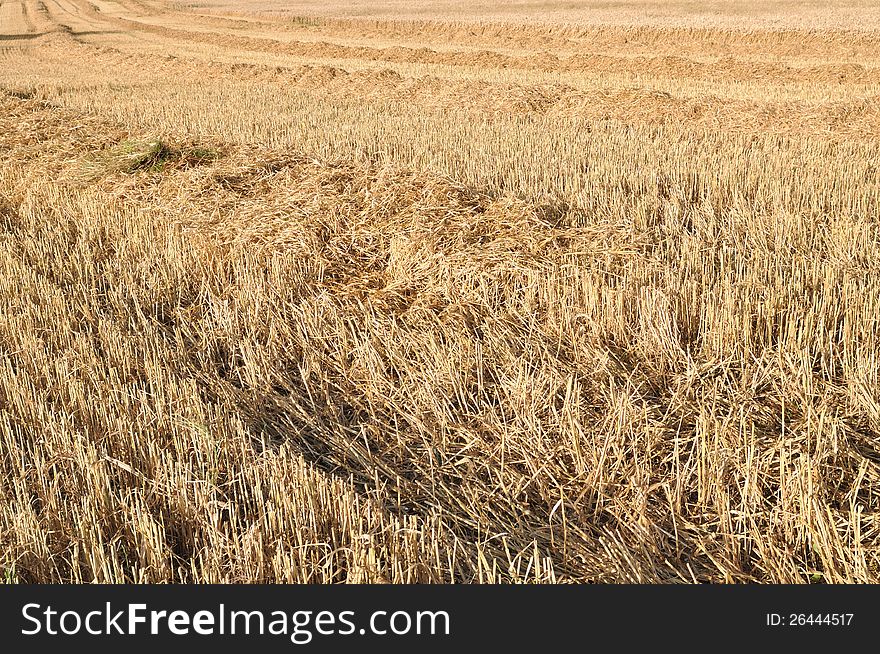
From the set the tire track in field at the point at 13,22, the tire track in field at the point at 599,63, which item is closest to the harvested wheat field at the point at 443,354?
the tire track in field at the point at 599,63

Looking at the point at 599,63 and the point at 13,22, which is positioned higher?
the point at 13,22

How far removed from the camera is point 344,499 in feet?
8.73

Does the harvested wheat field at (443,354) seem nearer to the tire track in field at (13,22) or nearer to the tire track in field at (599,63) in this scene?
the tire track in field at (599,63)

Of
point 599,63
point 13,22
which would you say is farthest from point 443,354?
point 13,22

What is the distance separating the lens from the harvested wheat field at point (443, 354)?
268cm

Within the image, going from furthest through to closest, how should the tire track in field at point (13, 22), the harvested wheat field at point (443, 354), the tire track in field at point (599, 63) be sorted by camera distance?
1. the tire track in field at point (13, 22)
2. the tire track in field at point (599, 63)
3. the harvested wheat field at point (443, 354)

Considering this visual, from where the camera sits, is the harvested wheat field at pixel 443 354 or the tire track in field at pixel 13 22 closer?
the harvested wheat field at pixel 443 354

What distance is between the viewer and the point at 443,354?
4.05 meters

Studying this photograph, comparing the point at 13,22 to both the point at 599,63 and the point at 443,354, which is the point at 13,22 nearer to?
the point at 599,63

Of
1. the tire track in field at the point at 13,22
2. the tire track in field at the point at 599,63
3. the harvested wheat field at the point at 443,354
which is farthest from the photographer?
the tire track in field at the point at 13,22

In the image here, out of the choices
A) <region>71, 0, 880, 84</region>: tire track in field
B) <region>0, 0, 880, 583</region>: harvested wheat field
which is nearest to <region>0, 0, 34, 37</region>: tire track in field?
<region>71, 0, 880, 84</region>: tire track in field

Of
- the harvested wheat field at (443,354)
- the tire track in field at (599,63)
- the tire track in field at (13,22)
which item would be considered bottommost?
the harvested wheat field at (443,354)

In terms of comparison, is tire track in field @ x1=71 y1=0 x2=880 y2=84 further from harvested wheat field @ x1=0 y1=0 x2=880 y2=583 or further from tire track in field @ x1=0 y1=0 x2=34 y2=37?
tire track in field @ x1=0 y1=0 x2=34 y2=37

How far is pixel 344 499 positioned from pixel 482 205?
3768 mm
